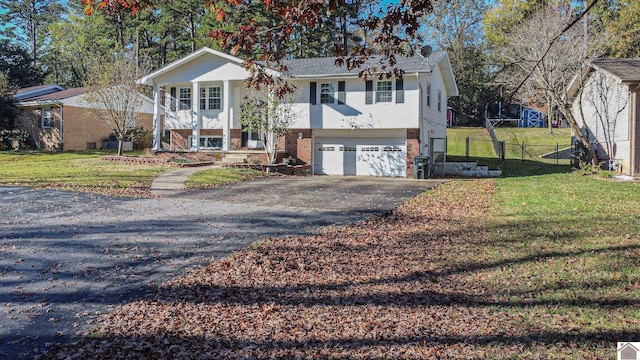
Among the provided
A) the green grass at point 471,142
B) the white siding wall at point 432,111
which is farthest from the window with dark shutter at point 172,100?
the green grass at point 471,142

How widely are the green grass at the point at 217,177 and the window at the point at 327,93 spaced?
5346 millimetres

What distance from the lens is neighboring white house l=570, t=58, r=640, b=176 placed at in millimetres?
16531

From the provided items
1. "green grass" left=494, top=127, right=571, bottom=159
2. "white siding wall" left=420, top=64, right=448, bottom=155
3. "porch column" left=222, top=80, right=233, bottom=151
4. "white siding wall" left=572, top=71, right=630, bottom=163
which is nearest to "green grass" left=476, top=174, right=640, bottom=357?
"white siding wall" left=572, top=71, right=630, bottom=163

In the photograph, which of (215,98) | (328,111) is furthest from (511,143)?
(215,98)

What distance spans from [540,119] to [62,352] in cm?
4539

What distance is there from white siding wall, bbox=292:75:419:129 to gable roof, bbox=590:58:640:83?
726cm

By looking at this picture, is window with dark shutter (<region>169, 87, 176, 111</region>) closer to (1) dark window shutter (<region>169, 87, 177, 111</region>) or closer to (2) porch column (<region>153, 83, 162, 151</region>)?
(1) dark window shutter (<region>169, 87, 177, 111</region>)

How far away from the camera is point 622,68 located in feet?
57.4

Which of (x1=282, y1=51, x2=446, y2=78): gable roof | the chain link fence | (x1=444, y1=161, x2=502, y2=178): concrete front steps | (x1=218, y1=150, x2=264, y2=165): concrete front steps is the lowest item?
(x1=444, y1=161, x2=502, y2=178): concrete front steps

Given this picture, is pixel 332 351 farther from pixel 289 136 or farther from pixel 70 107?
pixel 70 107

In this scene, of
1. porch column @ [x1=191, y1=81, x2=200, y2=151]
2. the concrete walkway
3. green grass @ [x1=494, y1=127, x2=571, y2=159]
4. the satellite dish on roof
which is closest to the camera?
the satellite dish on roof

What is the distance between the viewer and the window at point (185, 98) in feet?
81.0

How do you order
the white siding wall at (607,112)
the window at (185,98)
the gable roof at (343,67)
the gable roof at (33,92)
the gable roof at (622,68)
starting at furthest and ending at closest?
1. the gable roof at (33,92)
2. the window at (185,98)
3. the gable roof at (343,67)
4. the white siding wall at (607,112)
5. the gable roof at (622,68)

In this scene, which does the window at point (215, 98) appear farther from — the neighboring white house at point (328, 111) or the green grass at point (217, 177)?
the green grass at point (217, 177)
